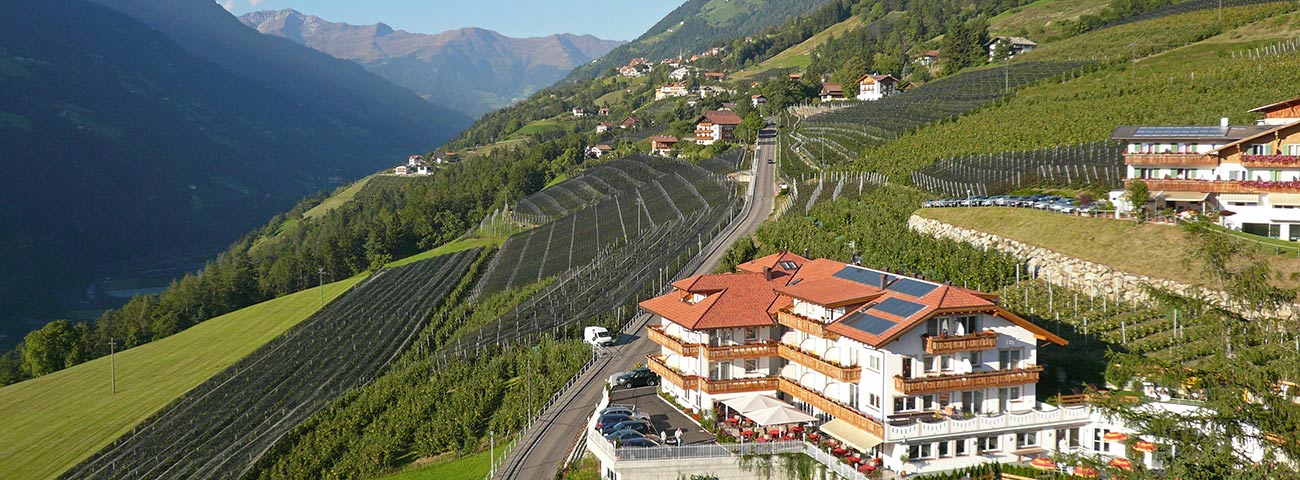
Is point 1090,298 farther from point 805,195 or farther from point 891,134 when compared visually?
point 891,134

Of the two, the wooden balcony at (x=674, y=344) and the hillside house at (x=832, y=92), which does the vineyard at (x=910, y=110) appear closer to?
the hillside house at (x=832, y=92)

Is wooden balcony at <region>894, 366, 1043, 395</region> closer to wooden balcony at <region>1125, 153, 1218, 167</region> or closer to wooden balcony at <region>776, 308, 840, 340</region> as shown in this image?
wooden balcony at <region>776, 308, 840, 340</region>

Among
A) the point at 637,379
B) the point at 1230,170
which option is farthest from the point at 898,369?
the point at 1230,170

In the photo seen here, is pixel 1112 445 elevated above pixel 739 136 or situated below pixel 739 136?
below

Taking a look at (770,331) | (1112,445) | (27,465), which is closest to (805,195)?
(770,331)

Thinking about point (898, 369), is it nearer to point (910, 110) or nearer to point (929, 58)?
point (910, 110)
